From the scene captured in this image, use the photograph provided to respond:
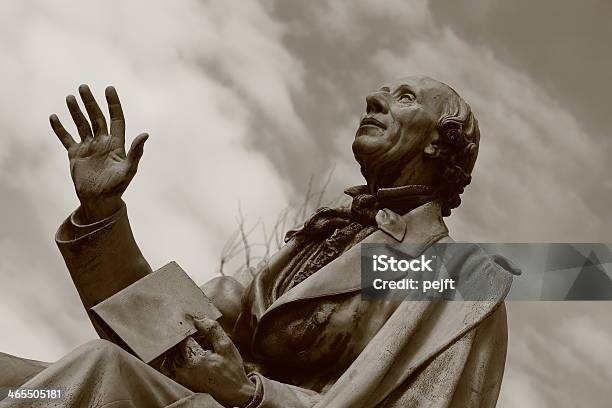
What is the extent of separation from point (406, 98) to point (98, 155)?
157cm

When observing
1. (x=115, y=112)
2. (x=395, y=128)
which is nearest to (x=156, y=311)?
(x=115, y=112)

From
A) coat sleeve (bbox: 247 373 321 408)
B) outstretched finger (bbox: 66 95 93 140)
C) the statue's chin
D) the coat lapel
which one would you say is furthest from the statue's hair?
outstretched finger (bbox: 66 95 93 140)

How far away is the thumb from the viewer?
7.25 metres

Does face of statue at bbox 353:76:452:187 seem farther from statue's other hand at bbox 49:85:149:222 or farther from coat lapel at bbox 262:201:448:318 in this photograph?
statue's other hand at bbox 49:85:149:222

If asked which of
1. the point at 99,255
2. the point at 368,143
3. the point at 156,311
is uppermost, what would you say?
the point at 368,143

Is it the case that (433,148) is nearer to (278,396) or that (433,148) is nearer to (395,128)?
(395,128)

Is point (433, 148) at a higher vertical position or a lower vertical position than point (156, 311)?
higher

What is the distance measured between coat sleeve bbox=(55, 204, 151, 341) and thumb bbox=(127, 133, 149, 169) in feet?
0.76

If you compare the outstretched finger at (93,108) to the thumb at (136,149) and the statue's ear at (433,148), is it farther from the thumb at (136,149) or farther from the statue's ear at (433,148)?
the statue's ear at (433,148)

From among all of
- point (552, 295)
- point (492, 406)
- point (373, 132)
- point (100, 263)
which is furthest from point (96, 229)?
point (552, 295)

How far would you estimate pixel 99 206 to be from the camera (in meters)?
7.29

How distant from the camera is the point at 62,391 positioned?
6.13m

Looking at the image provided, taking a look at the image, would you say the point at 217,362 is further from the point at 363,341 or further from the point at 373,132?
→ the point at 373,132

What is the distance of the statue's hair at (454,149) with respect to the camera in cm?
775
